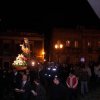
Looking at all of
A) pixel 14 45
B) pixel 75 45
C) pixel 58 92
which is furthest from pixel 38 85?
pixel 75 45

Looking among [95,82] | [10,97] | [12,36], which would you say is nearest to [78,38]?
[12,36]

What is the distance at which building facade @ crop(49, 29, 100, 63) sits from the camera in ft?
212

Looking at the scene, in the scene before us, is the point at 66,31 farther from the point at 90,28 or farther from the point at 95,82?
the point at 95,82

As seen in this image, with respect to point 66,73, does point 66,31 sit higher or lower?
higher

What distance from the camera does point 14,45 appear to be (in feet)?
206

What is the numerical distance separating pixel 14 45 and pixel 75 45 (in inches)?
443

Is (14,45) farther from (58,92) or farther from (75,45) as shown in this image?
(58,92)

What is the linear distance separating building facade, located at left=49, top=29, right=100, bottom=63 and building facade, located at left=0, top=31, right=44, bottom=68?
2227 millimetres

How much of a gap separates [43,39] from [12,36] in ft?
19.1

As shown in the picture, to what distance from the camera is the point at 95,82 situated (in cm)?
2839

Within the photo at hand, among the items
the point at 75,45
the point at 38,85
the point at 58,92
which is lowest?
the point at 58,92

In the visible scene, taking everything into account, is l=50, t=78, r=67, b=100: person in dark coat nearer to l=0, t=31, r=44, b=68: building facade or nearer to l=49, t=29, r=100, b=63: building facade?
l=0, t=31, r=44, b=68: building facade

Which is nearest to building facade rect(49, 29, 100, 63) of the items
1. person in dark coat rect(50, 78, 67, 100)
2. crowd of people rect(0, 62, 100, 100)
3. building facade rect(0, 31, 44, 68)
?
building facade rect(0, 31, 44, 68)

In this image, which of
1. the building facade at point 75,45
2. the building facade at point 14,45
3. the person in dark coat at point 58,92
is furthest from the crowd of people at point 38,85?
the building facade at point 75,45
